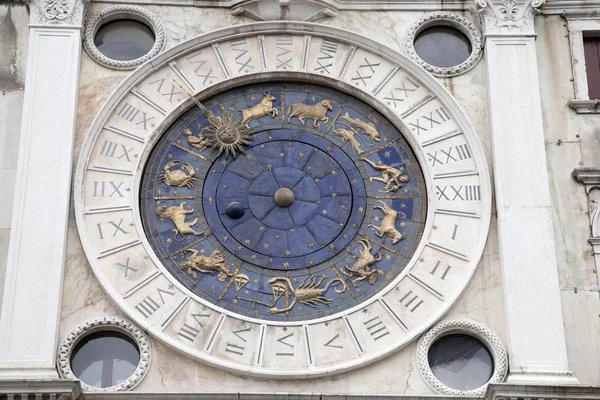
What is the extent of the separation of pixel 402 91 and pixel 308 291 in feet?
9.64

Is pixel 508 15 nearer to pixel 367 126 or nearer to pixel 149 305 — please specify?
pixel 367 126

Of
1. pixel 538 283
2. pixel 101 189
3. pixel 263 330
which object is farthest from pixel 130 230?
pixel 538 283

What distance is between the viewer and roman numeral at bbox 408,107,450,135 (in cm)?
1966

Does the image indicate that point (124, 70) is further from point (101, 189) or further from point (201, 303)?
point (201, 303)

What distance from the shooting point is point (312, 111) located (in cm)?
1989

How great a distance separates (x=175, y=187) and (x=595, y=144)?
202 inches

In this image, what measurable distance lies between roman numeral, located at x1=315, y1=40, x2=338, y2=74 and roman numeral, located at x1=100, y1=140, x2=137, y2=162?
2.61m

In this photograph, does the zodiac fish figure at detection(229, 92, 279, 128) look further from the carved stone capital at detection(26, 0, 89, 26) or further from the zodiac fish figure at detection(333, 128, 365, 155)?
the carved stone capital at detection(26, 0, 89, 26)

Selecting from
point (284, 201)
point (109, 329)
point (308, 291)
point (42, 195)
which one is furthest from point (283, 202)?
point (42, 195)

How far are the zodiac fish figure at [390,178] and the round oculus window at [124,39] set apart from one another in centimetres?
326

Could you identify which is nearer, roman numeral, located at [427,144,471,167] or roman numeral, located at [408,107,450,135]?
roman numeral, located at [427,144,471,167]

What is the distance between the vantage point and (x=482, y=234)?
62.3 feet

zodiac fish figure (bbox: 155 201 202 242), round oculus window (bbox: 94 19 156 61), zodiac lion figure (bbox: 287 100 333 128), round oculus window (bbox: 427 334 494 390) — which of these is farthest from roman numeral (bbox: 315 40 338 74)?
round oculus window (bbox: 427 334 494 390)

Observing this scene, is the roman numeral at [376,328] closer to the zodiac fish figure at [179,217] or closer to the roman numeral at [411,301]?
the roman numeral at [411,301]
